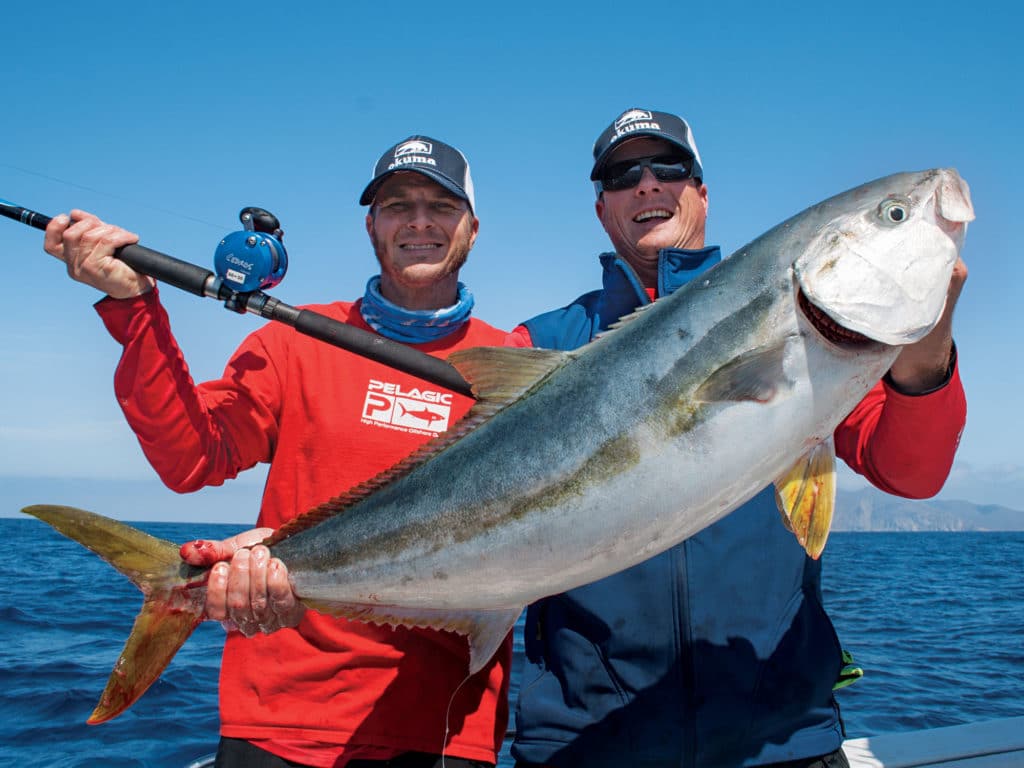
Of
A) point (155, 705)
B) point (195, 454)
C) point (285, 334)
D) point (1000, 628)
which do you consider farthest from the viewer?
point (1000, 628)

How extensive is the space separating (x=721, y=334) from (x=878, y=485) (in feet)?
3.95

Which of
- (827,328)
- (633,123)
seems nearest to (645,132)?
(633,123)

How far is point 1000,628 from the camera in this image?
17.4m

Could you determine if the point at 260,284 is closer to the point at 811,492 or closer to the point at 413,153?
the point at 413,153

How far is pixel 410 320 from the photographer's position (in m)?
4.00

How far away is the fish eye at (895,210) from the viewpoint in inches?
95.7

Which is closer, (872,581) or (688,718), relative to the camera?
(688,718)

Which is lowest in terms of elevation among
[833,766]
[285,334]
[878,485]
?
[833,766]

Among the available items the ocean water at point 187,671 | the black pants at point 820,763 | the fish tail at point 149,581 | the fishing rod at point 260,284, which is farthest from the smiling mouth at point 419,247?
the ocean water at point 187,671

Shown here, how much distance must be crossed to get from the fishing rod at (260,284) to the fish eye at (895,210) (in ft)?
5.80

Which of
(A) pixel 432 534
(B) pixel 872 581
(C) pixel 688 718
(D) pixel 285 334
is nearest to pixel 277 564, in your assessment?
(A) pixel 432 534

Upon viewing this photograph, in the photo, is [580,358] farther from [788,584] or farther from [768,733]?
[768,733]

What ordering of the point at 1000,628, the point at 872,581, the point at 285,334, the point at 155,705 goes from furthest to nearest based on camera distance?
the point at 872,581
the point at 1000,628
the point at 155,705
the point at 285,334

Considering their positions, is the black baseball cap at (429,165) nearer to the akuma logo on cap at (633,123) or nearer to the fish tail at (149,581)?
the akuma logo on cap at (633,123)
